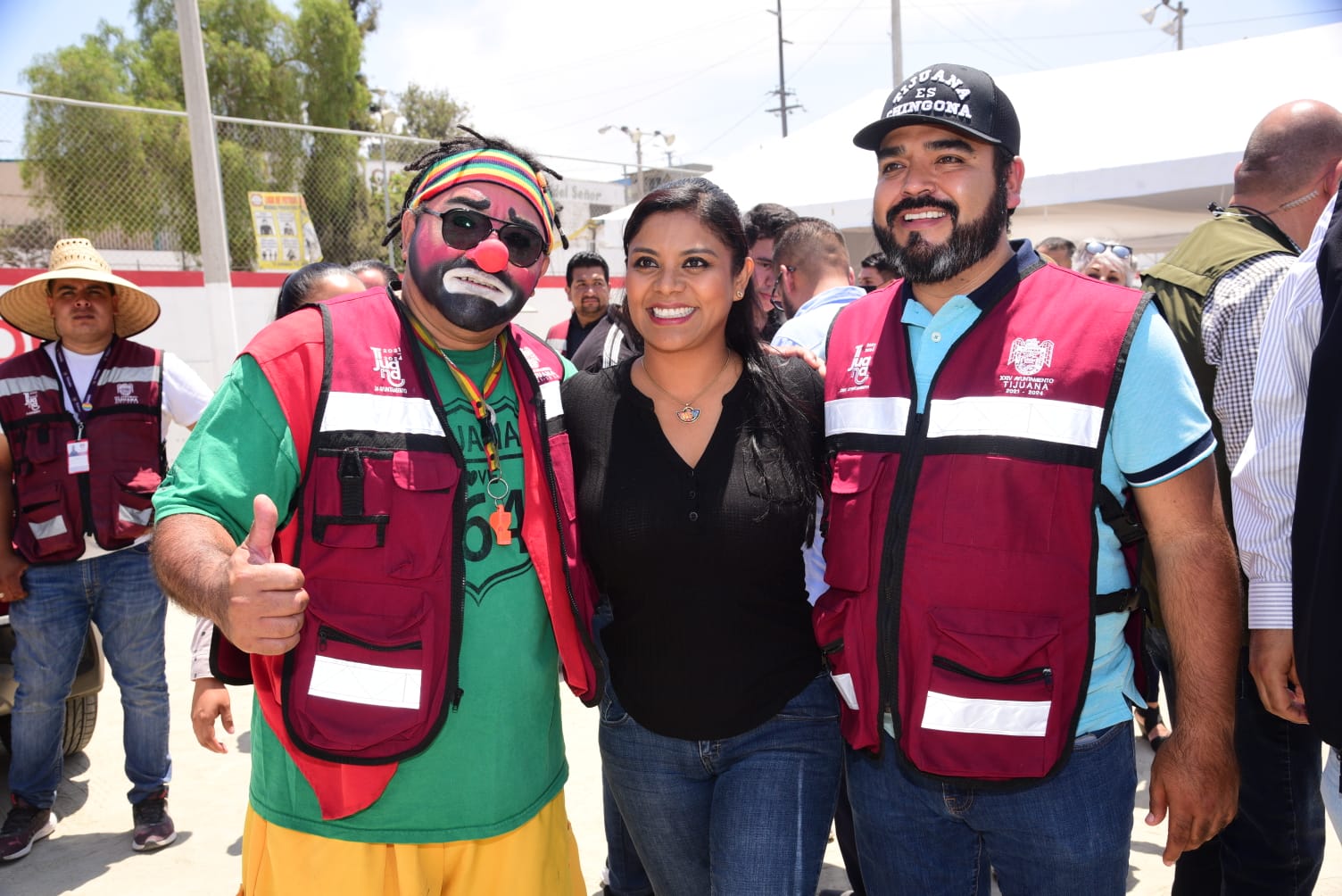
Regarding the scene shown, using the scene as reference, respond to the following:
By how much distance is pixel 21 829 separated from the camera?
161 inches

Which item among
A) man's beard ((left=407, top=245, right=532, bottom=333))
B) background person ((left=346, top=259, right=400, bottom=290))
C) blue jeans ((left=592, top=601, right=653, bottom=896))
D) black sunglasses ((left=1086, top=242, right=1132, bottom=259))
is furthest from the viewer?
black sunglasses ((left=1086, top=242, right=1132, bottom=259))

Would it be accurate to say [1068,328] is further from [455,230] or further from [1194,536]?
[455,230]

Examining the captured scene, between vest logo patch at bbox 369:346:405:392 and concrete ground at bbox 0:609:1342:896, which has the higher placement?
vest logo patch at bbox 369:346:405:392

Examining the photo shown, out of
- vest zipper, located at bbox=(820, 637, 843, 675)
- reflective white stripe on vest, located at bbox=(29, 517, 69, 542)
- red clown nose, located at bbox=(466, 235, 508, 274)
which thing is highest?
red clown nose, located at bbox=(466, 235, 508, 274)

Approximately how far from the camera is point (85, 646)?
178 inches

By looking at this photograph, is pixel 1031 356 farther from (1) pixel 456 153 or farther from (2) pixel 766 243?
(2) pixel 766 243

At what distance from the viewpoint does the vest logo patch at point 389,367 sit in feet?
7.10

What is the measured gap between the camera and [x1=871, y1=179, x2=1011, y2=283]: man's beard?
225cm

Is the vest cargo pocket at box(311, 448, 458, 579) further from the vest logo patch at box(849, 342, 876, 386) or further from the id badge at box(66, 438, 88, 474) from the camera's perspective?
the id badge at box(66, 438, 88, 474)

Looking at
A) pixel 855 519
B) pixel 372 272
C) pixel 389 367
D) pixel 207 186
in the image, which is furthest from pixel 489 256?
pixel 207 186

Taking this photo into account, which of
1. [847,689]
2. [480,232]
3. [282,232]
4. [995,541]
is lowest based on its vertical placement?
[847,689]

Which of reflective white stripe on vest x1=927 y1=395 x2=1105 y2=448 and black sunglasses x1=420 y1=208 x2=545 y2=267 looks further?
black sunglasses x1=420 y1=208 x2=545 y2=267

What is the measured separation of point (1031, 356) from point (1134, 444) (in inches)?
10.8

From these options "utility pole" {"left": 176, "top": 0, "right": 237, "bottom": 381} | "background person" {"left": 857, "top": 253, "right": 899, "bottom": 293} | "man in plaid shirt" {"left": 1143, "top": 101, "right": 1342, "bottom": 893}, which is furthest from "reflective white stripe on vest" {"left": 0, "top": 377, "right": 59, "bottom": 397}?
"utility pole" {"left": 176, "top": 0, "right": 237, "bottom": 381}
